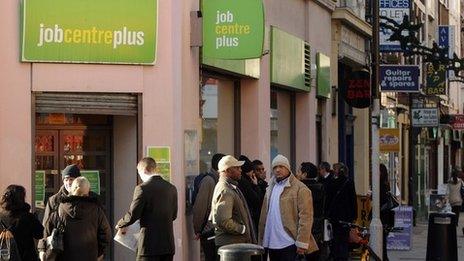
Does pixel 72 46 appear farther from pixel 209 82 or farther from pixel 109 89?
pixel 209 82

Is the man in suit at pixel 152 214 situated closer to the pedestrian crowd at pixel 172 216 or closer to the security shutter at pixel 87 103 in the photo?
the pedestrian crowd at pixel 172 216

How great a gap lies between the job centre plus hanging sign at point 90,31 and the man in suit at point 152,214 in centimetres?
230

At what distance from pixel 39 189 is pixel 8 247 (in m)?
3.66

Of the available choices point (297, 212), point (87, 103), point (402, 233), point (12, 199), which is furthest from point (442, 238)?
point (12, 199)

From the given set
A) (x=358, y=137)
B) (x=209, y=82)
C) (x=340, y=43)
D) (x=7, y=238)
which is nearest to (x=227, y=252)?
(x=7, y=238)

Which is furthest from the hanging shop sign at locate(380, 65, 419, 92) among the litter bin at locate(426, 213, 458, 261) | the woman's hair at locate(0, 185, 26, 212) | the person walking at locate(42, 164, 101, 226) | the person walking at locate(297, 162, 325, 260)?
the woman's hair at locate(0, 185, 26, 212)

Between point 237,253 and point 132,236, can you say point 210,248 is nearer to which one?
point 132,236

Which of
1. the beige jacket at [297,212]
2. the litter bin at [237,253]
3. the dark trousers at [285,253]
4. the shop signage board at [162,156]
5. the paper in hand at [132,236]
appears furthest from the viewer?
the shop signage board at [162,156]

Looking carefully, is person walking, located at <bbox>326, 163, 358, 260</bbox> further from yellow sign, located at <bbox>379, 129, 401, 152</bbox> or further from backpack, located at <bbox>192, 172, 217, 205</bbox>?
yellow sign, located at <bbox>379, 129, 401, 152</bbox>

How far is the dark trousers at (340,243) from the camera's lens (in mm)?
18656

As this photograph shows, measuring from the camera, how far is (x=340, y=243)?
738 inches

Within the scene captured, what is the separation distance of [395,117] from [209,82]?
1920cm

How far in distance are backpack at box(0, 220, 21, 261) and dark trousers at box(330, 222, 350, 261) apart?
28.2 ft

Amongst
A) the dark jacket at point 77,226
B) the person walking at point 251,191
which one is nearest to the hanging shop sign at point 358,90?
the person walking at point 251,191
